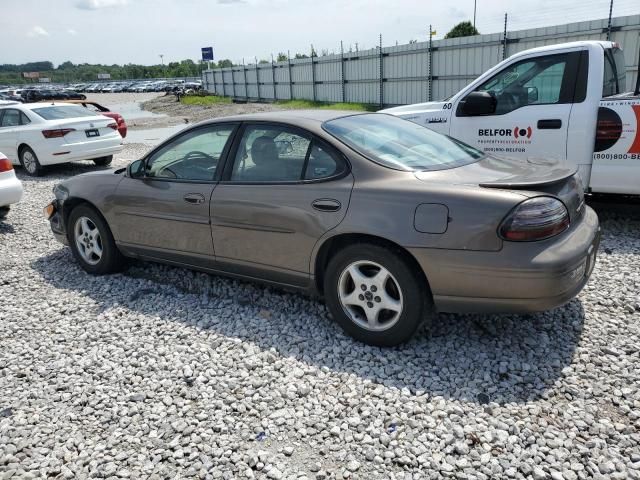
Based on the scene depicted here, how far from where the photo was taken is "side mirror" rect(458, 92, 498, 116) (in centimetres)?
598

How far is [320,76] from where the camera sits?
2719 cm

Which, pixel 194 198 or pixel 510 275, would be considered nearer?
pixel 510 275

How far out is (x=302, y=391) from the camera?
315 centimetres

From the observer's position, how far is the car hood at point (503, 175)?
10.5 ft

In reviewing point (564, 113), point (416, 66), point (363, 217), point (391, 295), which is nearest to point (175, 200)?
point (363, 217)

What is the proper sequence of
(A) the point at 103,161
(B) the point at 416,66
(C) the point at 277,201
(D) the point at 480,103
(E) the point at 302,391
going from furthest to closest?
(B) the point at 416,66 < (A) the point at 103,161 < (D) the point at 480,103 < (C) the point at 277,201 < (E) the point at 302,391

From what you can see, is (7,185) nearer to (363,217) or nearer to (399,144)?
(399,144)

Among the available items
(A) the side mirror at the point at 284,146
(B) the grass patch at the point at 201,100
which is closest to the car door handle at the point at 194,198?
(A) the side mirror at the point at 284,146

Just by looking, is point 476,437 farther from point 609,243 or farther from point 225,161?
point 609,243

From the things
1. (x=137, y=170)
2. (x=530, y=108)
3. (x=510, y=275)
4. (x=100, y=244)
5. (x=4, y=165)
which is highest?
(x=530, y=108)

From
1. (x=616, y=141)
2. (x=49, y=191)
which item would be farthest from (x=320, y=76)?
(x=616, y=141)

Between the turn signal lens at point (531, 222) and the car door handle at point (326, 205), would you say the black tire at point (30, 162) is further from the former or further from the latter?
the turn signal lens at point (531, 222)

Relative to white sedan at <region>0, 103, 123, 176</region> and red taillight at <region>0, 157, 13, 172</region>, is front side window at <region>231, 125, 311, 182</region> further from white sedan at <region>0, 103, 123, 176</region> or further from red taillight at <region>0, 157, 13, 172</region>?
white sedan at <region>0, 103, 123, 176</region>

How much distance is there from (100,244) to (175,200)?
1.27 m
